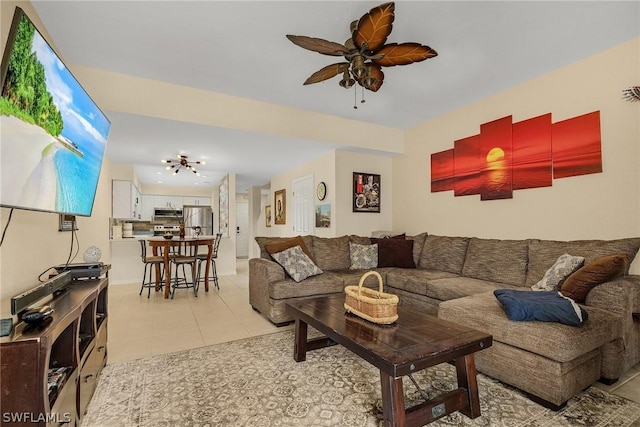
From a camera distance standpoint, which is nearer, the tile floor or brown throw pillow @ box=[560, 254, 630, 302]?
brown throw pillow @ box=[560, 254, 630, 302]

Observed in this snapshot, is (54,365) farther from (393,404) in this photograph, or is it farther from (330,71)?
(330,71)

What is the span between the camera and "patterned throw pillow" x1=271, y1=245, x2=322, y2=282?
3.30 metres

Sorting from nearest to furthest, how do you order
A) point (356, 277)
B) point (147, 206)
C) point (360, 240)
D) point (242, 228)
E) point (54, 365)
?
point (54, 365) < point (356, 277) < point (360, 240) < point (147, 206) < point (242, 228)

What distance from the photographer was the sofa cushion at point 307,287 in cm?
315

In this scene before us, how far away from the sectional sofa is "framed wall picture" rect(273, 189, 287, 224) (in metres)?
3.00

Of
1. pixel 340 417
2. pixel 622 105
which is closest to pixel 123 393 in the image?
pixel 340 417

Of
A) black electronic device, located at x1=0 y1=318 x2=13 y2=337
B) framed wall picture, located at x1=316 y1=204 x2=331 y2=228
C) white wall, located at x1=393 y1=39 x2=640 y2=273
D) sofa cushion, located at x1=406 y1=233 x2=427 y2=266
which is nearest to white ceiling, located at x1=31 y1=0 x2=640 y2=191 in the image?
white wall, located at x1=393 y1=39 x2=640 y2=273

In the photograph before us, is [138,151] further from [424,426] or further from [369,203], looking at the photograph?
[424,426]

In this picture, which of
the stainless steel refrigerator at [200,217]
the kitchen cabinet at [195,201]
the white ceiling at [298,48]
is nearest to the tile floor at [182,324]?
the white ceiling at [298,48]

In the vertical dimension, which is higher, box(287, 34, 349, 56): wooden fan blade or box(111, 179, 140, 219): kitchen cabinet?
box(287, 34, 349, 56): wooden fan blade

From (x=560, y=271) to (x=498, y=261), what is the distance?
0.72m

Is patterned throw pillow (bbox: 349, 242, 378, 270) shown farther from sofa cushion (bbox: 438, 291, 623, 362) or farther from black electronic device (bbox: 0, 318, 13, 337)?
black electronic device (bbox: 0, 318, 13, 337)

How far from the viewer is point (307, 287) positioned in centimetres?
325

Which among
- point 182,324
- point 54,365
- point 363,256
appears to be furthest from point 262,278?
point 54,365
